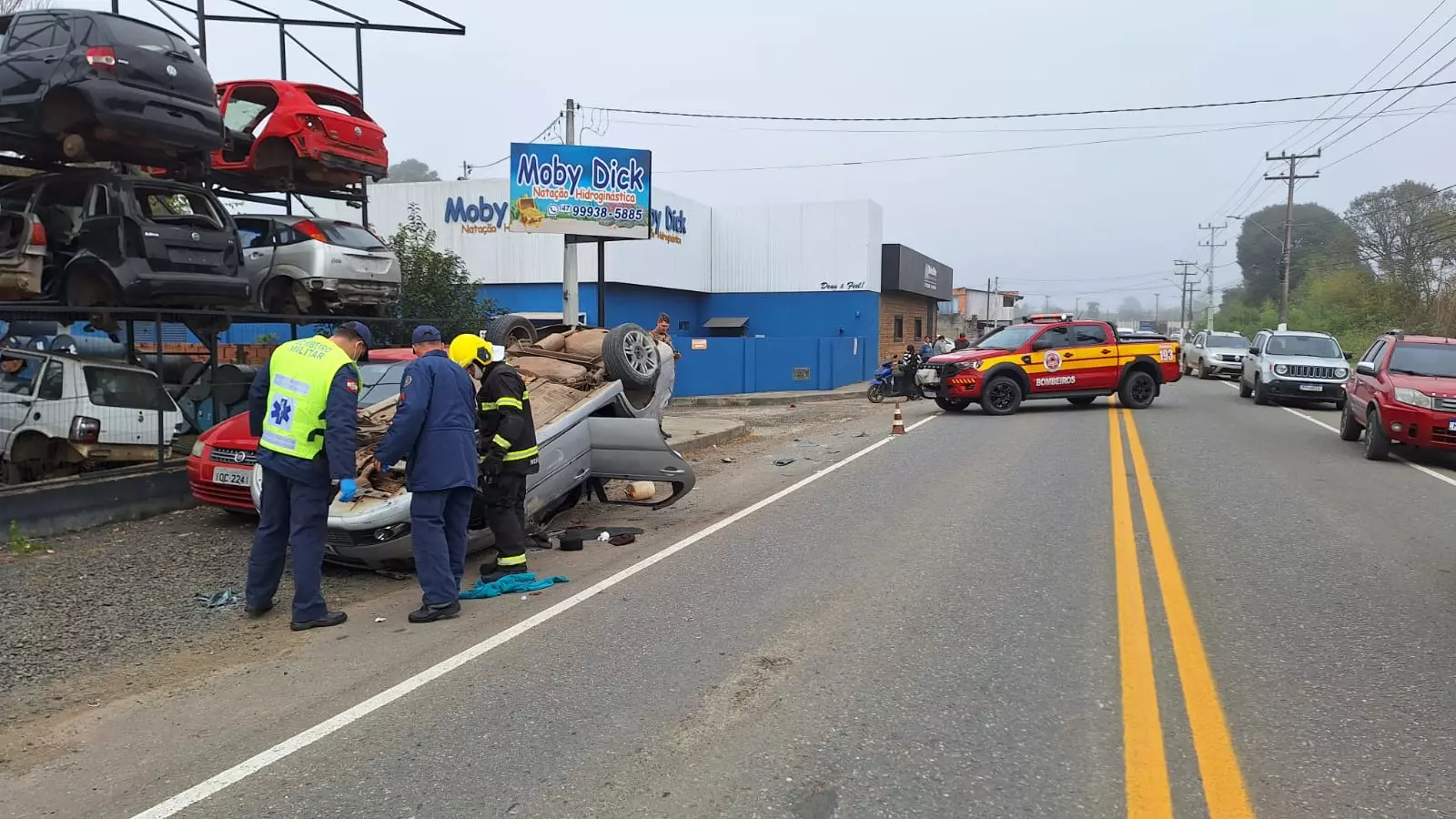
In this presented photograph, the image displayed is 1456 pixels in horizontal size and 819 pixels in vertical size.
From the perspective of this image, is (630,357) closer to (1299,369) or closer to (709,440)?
(709,440)

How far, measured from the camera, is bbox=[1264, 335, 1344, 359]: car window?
19.9 metres

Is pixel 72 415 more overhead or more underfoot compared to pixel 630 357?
more underfoot

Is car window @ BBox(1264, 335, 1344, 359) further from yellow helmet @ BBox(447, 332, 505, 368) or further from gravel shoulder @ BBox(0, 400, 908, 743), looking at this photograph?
yellow helmet @ BBox(447, 332, 505, 368)

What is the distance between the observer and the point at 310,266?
12.1m

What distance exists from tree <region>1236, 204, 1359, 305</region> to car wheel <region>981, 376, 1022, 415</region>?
224 feet

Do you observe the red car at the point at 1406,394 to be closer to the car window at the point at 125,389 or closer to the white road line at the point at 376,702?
the white road line at the point at 376,702

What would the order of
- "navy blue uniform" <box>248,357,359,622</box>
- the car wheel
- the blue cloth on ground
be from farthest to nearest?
the car wheel, the blue cloth on ground, "navy blue uniform" <box>248,357,359,622</box>

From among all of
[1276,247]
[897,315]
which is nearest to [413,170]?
[897,315]

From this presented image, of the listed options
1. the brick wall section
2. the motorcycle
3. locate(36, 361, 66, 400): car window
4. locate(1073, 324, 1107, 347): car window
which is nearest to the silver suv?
locate(1073, 324, 1107, 347): car window

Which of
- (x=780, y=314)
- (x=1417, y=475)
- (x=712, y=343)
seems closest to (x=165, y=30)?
(x=1417, y=475)

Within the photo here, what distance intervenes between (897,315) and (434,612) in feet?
114

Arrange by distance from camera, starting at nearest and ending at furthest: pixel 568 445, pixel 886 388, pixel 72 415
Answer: pixel 568 445 < pixel 72 415 < pixel 886 388

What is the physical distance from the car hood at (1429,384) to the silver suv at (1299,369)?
7571mm

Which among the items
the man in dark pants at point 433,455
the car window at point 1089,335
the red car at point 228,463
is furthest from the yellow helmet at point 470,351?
the car window at point 1089,335
